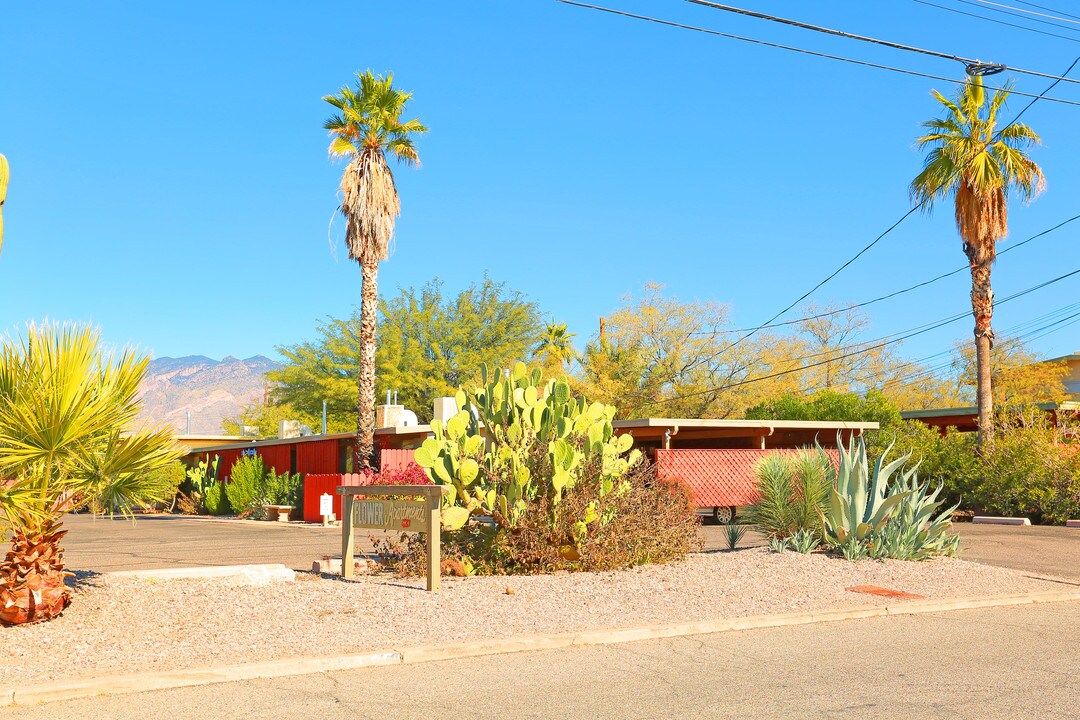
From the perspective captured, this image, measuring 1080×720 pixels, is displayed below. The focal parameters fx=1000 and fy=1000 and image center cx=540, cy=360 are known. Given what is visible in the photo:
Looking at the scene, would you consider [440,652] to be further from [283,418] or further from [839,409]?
[283,418]

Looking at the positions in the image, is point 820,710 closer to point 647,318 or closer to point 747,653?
point 747,653

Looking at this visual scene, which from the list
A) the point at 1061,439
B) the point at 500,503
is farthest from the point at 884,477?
the point at 1061,439

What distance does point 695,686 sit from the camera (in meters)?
7.32

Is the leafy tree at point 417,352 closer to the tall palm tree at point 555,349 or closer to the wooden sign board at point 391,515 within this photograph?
the tall palm tree at point 555,349

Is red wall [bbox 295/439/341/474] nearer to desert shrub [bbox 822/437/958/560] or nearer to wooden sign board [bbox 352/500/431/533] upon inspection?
wooden sign board [bbox 352/500/431/533]

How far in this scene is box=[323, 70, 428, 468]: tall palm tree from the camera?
1253 inches

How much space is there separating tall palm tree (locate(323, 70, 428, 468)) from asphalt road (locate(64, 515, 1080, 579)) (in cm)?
677

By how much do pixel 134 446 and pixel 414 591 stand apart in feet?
11.4

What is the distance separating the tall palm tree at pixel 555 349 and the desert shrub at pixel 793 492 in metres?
40.2

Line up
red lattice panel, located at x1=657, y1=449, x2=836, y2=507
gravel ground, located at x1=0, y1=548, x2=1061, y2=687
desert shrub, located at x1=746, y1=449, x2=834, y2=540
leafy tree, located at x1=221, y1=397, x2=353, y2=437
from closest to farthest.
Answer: gravel ground, located at x1=0, y1=548, x2=1061, y2=687, desert shrub, located at x1=746, y1=449, x2=834, y2=540, red lattice panel, located at x1=657, y1=449, x2=836, y2=507, leafy tree, located at x1=221, y1=397, x2=353, y2=437

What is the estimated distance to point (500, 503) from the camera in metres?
12.6

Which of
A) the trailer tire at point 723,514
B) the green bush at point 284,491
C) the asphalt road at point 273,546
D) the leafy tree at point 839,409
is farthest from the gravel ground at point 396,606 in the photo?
the green bush at point 284,491

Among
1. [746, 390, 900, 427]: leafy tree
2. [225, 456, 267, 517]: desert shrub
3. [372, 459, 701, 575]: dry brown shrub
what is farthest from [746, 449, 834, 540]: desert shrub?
[225, 456, 267, 517]: desert shrub

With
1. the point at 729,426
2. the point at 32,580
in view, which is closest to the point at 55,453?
the point at 32,580
